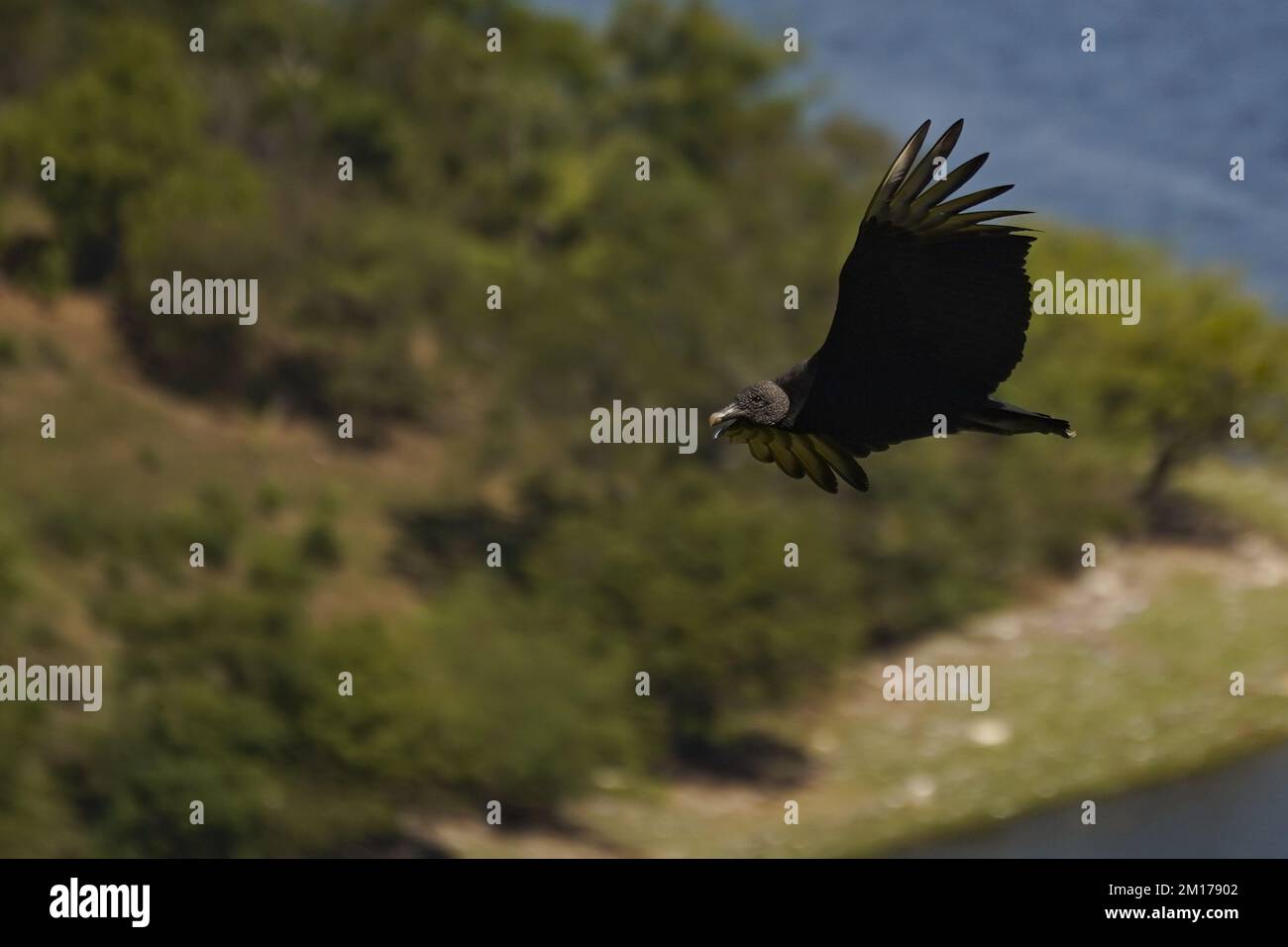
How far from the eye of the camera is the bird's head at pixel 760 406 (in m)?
13.5

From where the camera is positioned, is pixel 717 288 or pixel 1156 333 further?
pixel 1156 333

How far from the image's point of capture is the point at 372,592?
197 ft

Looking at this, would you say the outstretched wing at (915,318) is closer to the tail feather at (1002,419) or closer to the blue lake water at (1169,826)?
the tail feather at (1002,419)

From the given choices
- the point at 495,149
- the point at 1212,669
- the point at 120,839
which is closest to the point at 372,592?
the point at 120,839

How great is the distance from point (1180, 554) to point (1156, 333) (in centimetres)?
619

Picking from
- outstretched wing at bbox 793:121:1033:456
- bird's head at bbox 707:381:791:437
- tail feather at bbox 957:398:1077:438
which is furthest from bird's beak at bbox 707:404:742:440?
tail feather at bbox 957:398:1077:438

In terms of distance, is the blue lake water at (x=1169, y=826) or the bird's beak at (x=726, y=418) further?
the blue lake water at (x=1169, y=826)

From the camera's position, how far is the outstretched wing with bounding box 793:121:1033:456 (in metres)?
13.6

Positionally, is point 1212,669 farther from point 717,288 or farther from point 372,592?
point 372,592

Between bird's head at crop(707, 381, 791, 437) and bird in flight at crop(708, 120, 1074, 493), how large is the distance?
1 cm

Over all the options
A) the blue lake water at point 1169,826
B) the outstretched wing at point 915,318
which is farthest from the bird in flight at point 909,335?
the blue lake water at point 1169,826

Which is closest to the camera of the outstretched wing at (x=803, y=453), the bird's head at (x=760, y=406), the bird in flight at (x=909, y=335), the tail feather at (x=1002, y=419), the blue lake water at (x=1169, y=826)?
the tail feather at (x=1002, y=419)

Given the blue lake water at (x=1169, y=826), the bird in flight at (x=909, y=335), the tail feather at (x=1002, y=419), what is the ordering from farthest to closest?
the blue lake water at (x=1169, y=826)
the bird in flight at (x=909, y=335)
the tail feather at (x=1002, y=419)

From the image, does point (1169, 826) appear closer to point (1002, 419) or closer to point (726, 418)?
point (1002, 419)
